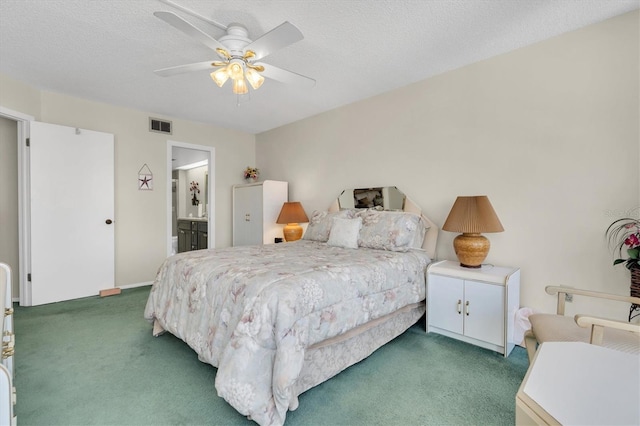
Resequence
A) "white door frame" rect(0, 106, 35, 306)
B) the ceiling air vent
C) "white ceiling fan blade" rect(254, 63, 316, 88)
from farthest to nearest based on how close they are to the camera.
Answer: the ceiling air vent → "white door frame" rect(0, 106, 35, 306) → "white ceiling fan blade" rect(254, 63, 316, 88)

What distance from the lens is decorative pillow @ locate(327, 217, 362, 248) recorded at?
9.92ft

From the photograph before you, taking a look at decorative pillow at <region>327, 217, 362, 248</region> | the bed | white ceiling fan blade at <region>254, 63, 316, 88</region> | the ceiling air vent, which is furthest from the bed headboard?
the ceiling air vent

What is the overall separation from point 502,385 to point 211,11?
10.2ft

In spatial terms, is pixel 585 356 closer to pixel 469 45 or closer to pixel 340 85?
pixel 469 45

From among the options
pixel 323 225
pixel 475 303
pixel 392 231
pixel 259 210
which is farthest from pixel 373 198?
pixel 259 210

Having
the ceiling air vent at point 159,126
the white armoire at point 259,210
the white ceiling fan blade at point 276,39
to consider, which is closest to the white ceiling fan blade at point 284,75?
the white ceiling fan blade at point 276,39

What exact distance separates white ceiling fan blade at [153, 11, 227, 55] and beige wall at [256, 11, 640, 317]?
2.16 m

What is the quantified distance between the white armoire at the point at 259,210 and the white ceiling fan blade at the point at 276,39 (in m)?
2.63

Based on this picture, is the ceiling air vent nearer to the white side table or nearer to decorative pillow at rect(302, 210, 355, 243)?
decorative pillow at rect(302, 210, 355, 243)

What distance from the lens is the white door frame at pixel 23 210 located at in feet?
10.9

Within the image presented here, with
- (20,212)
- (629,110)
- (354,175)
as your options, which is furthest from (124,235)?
(629,110)

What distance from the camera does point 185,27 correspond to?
5.71ft

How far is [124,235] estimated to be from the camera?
406cm

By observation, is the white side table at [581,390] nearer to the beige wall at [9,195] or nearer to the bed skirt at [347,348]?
the bed skirt at [347,348]
